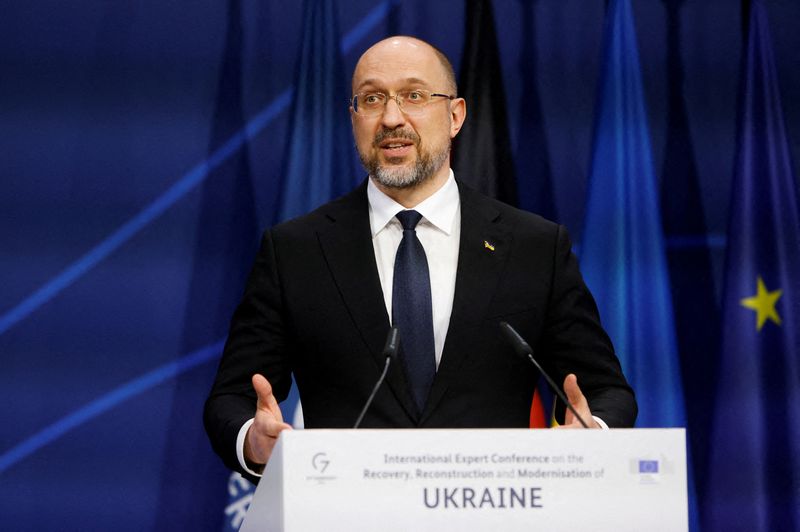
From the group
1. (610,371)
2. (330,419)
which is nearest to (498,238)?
(610,371)

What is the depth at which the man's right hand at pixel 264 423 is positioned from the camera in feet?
6.49

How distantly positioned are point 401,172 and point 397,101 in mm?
182

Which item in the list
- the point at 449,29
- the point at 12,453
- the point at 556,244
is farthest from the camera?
the point at 449,29

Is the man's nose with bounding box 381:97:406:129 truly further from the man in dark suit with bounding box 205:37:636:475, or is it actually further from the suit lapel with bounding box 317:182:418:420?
the suit lapel with bounding box 317:182:418:420

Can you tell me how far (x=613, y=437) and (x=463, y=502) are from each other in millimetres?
244

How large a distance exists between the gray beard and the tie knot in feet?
0.32

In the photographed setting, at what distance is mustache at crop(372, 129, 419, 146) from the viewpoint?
2.80 m

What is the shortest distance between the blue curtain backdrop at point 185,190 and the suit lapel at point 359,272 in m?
1.12

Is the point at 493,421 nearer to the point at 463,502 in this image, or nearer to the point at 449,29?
the point at 463,502

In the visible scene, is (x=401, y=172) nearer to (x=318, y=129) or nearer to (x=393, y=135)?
(x=393, y=135)

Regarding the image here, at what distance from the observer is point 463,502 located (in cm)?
165

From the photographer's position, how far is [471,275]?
2.66m

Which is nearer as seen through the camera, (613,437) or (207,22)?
(613,437)

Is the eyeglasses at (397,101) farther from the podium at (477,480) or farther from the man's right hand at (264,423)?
the podium at (477,480)
